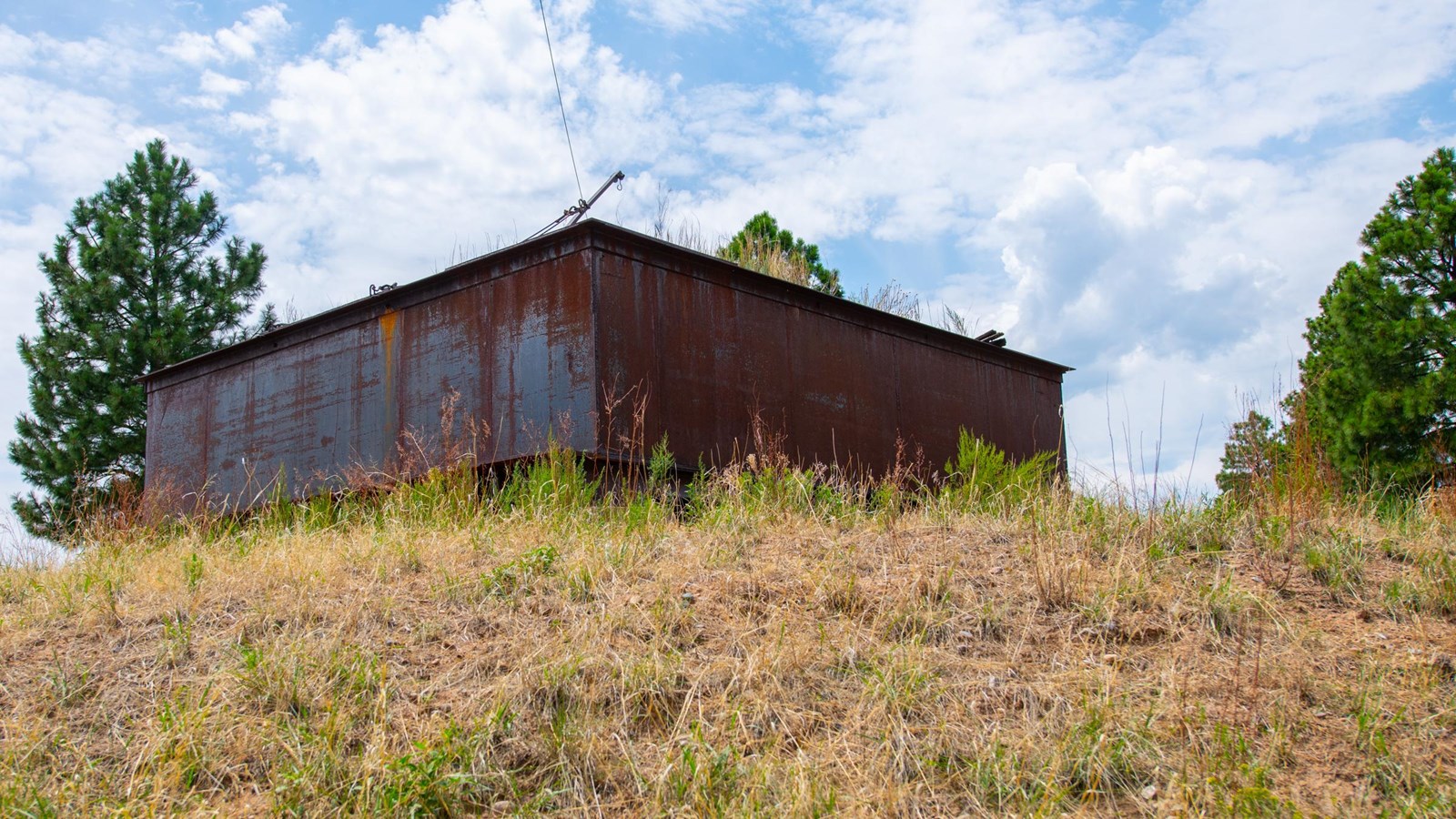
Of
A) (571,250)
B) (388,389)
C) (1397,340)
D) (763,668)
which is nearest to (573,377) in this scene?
(571,250)

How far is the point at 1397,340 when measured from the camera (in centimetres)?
1844

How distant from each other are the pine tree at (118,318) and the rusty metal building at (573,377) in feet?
34.7

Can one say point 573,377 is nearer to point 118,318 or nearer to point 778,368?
point 778,368

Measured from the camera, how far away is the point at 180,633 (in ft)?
18.8

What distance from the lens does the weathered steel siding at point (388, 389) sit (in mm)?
9562

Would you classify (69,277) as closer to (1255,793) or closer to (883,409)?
(883,409)

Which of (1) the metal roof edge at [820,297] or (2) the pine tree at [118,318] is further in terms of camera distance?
(2) the pine tree at [118,318]

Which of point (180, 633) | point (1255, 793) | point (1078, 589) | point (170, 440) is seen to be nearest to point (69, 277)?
point (170, 440)

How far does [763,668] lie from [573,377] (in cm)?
465

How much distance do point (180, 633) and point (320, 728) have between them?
56.6 inches

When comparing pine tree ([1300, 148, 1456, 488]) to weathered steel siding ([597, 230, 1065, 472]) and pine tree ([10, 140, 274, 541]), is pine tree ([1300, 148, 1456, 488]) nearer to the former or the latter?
weathered steel siding ([597, 230, 1065, 472])

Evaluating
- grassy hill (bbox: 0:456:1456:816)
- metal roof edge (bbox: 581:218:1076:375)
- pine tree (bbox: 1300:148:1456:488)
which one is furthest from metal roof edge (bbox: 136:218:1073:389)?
pine tree (bbox: 1300:148:1456:488)

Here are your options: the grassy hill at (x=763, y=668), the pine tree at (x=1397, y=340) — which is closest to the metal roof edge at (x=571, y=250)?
the grassy hill at (x=763, y=668)

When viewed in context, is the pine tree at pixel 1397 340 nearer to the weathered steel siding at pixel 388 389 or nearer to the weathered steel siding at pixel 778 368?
the weathered steel siding at pixel 778 368
